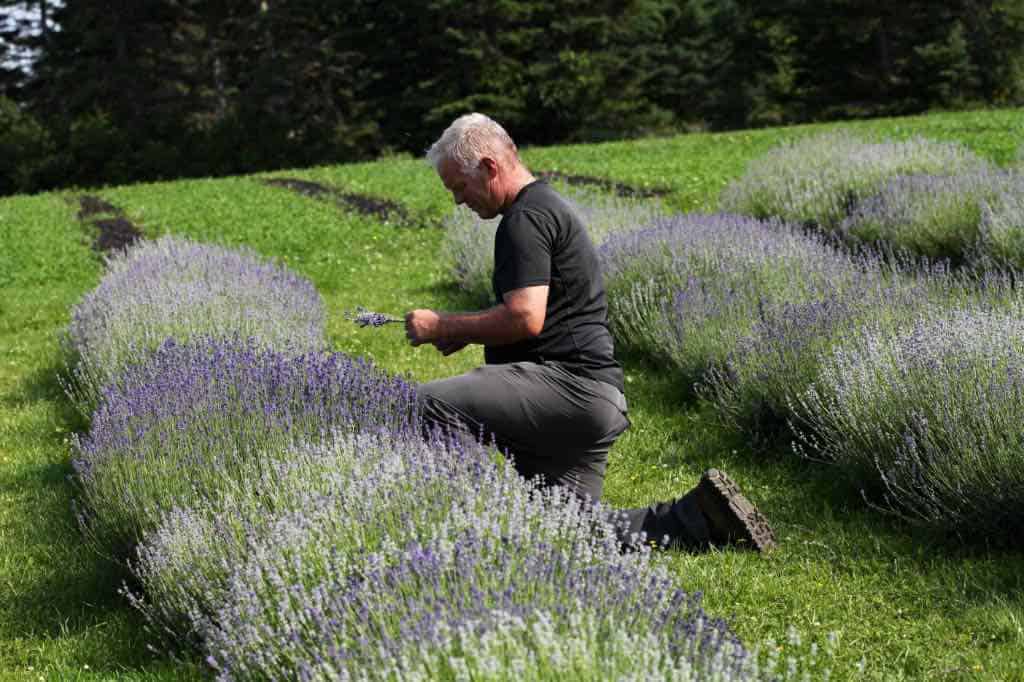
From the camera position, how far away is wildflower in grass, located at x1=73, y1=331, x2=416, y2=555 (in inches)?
163

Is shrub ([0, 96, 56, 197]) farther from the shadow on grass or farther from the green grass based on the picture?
the shadow on grass

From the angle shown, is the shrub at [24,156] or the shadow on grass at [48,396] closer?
the shadow on grass at [48,396]

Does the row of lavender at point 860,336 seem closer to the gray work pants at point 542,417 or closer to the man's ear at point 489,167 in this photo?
the gray work pants at point 542,417

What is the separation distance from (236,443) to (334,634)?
1.75m

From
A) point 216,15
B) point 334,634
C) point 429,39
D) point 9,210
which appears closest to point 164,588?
point 334,634

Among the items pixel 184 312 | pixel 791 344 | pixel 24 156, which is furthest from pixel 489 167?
pixel 24 156

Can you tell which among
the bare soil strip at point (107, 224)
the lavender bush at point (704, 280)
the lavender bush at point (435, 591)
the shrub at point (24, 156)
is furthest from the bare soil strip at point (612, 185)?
the shrub at point (24, 156)

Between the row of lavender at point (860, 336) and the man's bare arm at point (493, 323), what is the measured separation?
1.44 meters

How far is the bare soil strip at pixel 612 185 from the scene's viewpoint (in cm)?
1606

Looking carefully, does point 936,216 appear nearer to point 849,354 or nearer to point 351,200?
point 849,354

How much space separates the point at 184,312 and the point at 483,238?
411 centimetres

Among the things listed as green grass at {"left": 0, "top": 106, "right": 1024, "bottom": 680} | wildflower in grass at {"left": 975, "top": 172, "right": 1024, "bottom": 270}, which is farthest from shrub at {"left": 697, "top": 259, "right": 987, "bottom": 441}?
wildflower in grass at {"left": 975, "top": 172, "right": 1024, "bottom": 270}

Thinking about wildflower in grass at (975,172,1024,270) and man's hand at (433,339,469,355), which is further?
wildflower in grass at (975,172,1024,270)

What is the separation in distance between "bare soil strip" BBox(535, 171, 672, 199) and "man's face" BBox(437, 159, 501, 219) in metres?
10.0
